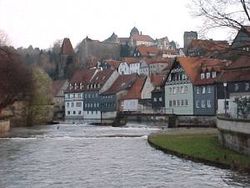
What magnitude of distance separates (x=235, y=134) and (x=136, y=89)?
90276 mm

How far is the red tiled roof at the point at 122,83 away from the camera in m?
126

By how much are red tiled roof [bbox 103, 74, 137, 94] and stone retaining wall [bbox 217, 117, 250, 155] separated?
290 feet

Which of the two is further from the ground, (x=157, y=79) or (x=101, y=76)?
(x=101, y=76)

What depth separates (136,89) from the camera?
122625mm

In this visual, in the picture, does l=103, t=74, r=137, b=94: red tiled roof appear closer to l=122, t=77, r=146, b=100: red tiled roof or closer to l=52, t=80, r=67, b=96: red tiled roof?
l=122, t=77, r=146, b=100: red tiled roof

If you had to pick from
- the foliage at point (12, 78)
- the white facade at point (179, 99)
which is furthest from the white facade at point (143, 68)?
the foliage at point (12, 78)

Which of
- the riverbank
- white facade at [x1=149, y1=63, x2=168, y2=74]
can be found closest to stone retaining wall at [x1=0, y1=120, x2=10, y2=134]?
the riverbank

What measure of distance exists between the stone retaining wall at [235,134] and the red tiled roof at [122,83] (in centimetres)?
8840

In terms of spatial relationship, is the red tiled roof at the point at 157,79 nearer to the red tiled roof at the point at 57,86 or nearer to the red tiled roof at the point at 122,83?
the red tiled roof at the point at 122,83

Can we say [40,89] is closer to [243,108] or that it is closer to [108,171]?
[243,108]

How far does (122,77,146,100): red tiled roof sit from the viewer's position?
395ft

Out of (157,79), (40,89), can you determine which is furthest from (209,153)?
(157,79)

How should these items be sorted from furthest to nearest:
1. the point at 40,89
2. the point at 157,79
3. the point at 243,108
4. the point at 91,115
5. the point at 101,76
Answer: the point at 91,115
the point at 101,76
the point at 157,79
the point at 40,89
the point at 243,108

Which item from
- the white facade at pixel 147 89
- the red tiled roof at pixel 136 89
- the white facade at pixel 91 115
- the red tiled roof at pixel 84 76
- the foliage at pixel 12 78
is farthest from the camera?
the red tiled roof at pixel 84 76
